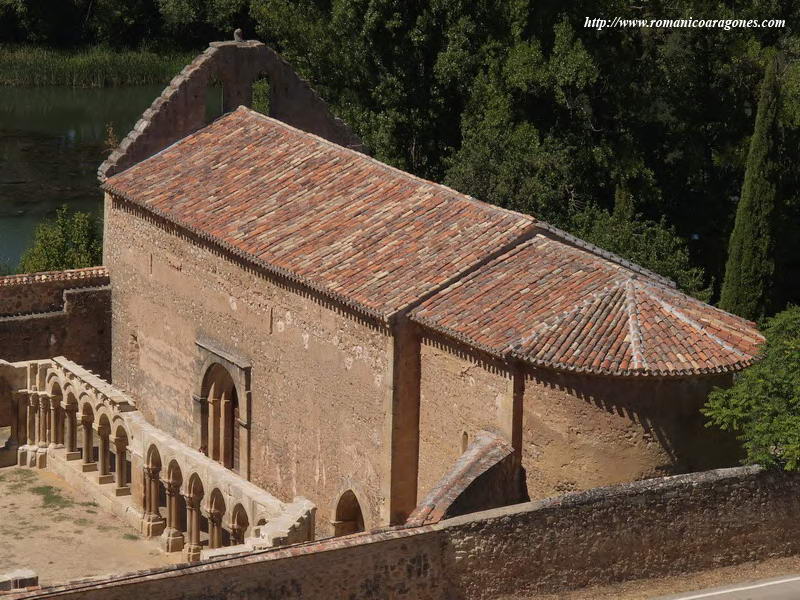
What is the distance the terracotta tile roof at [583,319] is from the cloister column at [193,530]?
5.07 m

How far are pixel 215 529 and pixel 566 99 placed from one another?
709 inches

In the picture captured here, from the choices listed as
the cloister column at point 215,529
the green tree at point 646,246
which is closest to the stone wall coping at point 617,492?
the cloister column at point 215,529

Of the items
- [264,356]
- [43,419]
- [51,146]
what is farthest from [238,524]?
[51,146]

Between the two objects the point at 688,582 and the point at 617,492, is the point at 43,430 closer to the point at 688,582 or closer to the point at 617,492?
the point at 617,492

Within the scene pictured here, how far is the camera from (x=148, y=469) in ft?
93.4

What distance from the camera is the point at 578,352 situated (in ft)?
77.3

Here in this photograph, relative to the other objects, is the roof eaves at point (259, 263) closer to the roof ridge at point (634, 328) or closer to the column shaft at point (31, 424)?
the roof ridge at point (634, 328)

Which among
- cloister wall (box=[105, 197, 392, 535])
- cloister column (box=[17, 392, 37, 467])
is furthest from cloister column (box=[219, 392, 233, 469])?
cloister column (box=[17, 392, 37, 467])

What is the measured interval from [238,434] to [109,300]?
209 inches

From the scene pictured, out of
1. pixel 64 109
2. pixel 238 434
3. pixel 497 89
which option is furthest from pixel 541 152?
pixel 64 109

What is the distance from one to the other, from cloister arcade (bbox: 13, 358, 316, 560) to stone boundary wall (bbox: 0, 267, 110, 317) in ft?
8.96

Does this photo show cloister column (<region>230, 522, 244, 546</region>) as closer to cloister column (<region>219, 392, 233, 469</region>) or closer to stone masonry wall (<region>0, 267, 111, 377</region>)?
cloister column (<region>219, 392, 233, 469</region>)

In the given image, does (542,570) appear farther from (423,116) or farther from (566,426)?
(423,116)

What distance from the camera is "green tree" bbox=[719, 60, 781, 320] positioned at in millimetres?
35031
